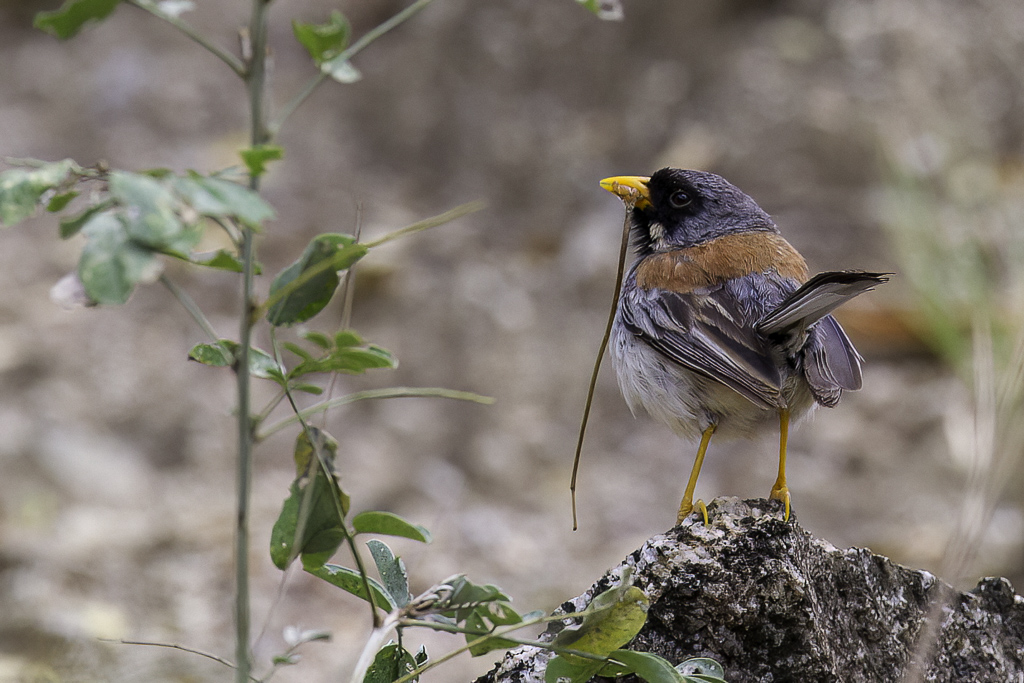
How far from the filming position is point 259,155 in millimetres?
1300

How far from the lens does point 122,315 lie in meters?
7.36

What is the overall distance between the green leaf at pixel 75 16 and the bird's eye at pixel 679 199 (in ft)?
9.34

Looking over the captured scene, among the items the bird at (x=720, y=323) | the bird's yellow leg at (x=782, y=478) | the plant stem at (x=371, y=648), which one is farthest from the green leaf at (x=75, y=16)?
the bird's yellow leg at (x=782, y=478)

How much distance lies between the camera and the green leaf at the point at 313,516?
1822mm

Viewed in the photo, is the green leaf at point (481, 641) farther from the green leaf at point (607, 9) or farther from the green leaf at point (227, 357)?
the green leaf at point (607, 9)

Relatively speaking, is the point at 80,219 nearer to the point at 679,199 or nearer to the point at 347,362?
the point at 347,362

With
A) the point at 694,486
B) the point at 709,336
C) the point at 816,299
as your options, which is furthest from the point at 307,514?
the point at 709,336

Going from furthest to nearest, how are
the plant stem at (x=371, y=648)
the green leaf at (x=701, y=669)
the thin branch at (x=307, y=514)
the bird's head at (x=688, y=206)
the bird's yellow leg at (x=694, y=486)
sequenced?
the bird's head at (x=688, y=206) < the bird's yellow leg at (x=694, y=486) < the green leaf at (x=701, y=669) < the thin branch at (x=307, y=514) < the plant stem at (x=371, y=648)

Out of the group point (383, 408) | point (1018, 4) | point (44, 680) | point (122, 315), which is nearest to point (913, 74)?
point (1018, 4)

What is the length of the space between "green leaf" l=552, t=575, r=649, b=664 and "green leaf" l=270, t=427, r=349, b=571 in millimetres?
489

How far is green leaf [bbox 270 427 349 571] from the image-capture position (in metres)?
1.82

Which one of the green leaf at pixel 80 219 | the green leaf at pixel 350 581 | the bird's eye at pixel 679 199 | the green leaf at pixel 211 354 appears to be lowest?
the green leaf at pixel 350 581

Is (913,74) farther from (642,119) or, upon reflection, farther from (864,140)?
(642,119)

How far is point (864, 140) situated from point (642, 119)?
1.89m
